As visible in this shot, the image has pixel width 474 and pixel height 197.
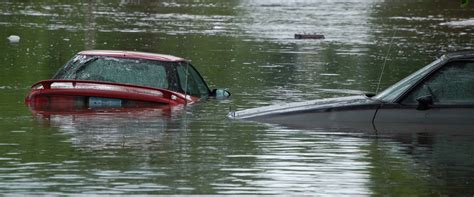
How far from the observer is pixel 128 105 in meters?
20.5

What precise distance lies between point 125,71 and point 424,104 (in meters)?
6.89

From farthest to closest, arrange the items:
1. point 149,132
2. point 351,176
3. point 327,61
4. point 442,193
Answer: point 327,61 → point 149,132 → point 351,176 → point 442,193

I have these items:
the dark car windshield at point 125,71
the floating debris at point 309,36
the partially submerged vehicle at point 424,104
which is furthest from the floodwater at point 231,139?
the floating debris at point 309,36

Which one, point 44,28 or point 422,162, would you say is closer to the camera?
point 422,162

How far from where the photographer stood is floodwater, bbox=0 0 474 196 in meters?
12.4

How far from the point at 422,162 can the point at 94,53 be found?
8.65 meters

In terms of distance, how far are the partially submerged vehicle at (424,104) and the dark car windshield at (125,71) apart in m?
5.68

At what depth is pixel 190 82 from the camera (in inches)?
893

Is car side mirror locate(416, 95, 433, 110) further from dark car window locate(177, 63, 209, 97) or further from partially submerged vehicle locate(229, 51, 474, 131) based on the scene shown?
dark car window locate(177, 63, 209, 97)

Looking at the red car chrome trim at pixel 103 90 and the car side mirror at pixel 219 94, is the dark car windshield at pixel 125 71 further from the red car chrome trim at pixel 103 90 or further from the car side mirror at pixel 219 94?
the car side mirror at pixel 219 94

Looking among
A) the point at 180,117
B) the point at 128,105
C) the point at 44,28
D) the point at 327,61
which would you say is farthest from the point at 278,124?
the point at 44,28

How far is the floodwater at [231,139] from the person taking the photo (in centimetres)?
1237

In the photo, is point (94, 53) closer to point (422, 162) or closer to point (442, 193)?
point (422, 162)

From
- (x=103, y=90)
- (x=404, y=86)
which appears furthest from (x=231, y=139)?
(x=103, y=90)
